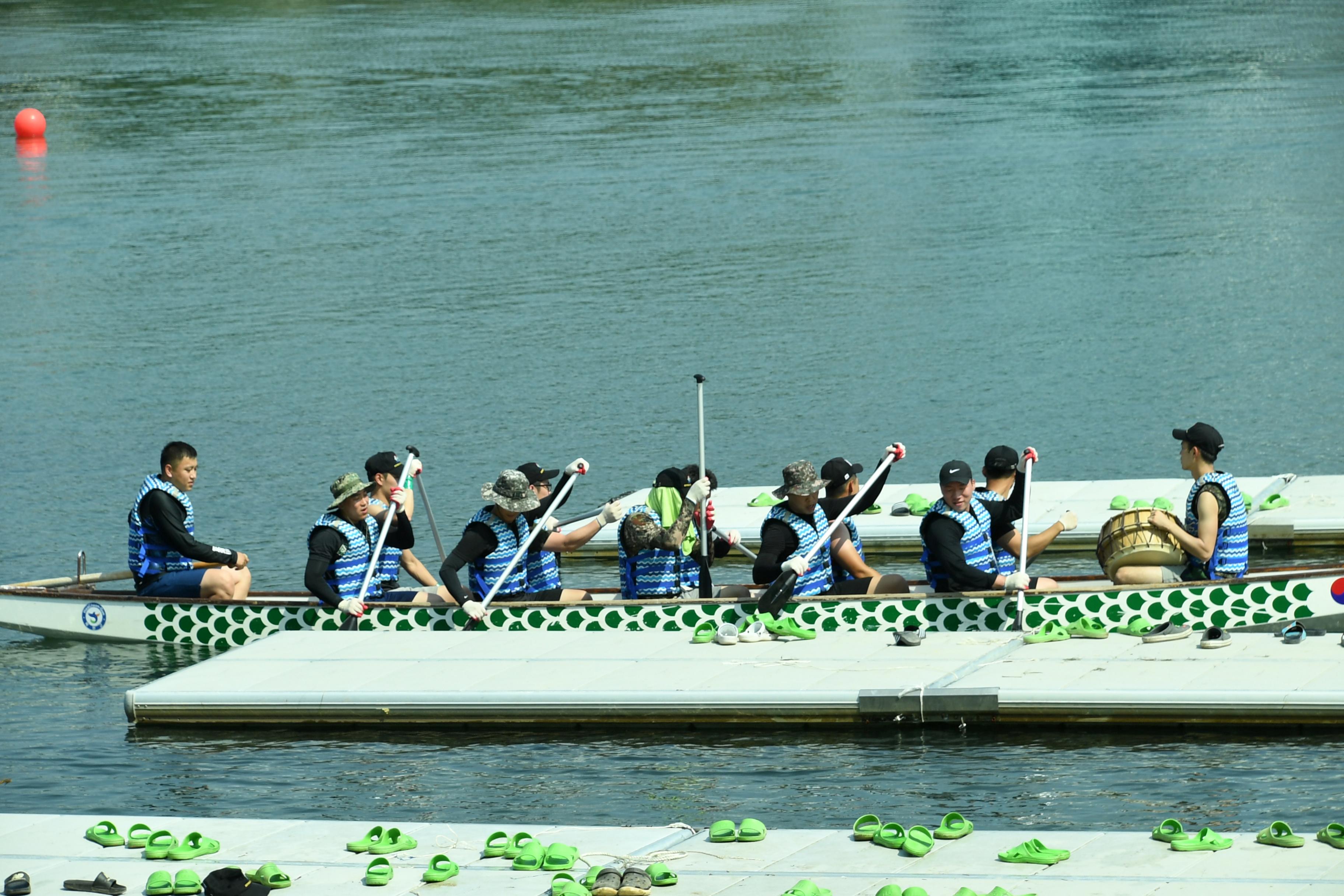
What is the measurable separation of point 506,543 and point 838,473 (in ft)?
8.81

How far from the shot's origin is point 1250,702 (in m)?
13.7

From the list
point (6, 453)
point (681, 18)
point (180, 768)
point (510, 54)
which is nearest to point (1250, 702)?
point (180, 768)

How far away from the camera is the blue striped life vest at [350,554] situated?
16922 mm

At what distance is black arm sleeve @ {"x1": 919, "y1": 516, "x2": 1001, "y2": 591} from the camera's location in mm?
15883

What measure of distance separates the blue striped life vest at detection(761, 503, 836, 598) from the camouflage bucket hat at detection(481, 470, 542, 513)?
1831mm

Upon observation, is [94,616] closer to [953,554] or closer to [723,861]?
[953,554]

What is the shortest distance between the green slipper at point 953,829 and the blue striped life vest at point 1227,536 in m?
4.93

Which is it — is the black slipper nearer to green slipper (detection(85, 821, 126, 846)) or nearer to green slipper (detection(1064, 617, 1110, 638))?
green slipper (detection(85, 821, 126, 846))

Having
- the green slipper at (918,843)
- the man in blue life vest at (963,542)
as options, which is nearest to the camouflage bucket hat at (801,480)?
the man in blue life vest at (963,542)

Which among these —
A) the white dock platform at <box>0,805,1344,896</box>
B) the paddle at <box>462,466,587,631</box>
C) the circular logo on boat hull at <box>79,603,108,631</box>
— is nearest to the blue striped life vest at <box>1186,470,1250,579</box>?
the white dock platform at <box>0,805,1344,896</box>

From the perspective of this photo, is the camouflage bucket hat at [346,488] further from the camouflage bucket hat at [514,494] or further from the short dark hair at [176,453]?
the short dark hair at [176,453]

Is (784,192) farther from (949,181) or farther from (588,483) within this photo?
(588,483)

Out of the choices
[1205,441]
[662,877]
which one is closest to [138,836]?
[662,877]

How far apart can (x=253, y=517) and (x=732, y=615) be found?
8.96 metres
